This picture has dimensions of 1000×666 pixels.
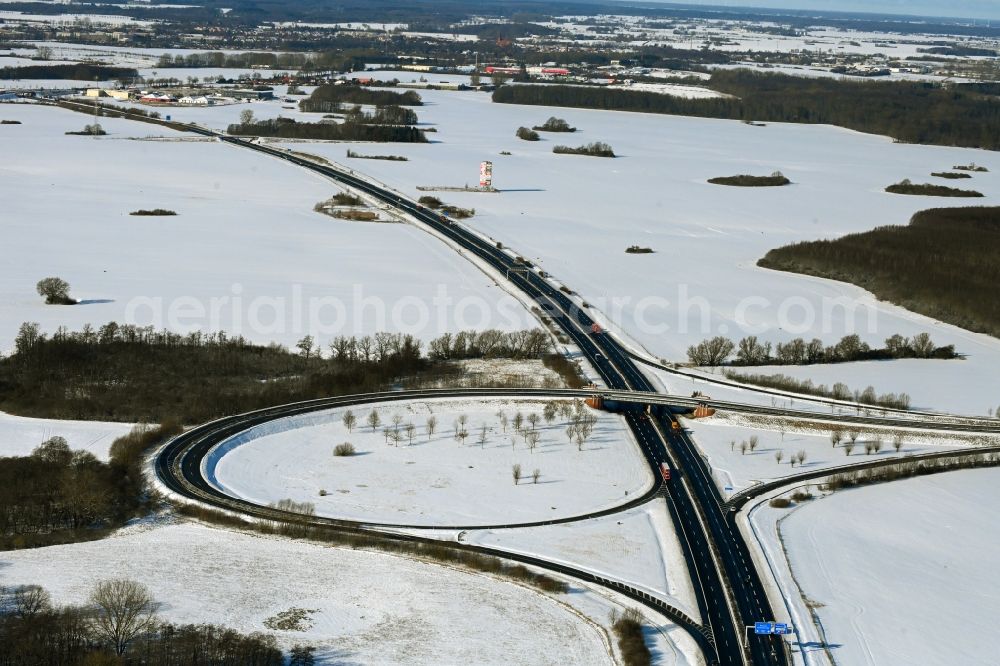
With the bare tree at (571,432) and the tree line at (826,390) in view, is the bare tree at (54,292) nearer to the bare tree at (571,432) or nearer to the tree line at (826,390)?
the bare tree at (571,432)

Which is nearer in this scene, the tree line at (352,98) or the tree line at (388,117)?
the tree line at (388,117)

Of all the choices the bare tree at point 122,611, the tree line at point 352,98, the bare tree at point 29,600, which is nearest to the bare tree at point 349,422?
the bare tree at point 122,611

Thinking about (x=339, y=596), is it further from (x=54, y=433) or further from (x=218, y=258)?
(x=218, y=258)

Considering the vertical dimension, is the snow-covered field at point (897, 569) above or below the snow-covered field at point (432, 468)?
below

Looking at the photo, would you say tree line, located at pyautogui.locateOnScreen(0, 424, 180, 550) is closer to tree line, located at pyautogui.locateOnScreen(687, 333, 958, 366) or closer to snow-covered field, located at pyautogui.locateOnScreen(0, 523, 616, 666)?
snow-covered field, located at pyautogui.locateOnScreen(0, 523, 616, 666)

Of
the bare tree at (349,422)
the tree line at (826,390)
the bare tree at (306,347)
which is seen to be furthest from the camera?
the bare tree at (306,347)

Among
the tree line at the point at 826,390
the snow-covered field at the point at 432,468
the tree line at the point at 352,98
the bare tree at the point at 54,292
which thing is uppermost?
the tree line at the point at 352,98

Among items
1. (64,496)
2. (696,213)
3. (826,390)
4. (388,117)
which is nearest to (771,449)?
(826,390)
